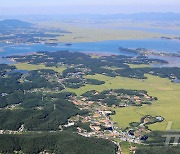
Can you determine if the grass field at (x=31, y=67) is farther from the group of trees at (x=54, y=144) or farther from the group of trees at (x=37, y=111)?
the group of trees at (x=54, y=144)

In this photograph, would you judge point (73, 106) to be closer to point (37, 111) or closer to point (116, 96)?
point (37, 111)

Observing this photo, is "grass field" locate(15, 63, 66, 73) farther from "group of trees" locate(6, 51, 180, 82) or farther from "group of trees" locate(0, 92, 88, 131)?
"group of trees" locate(0, 92, 88, 131)

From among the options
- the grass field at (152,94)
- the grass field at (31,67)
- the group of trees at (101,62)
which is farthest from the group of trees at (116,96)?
the grass field at (31,67)

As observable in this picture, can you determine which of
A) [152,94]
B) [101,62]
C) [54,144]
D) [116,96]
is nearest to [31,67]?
[101,62]

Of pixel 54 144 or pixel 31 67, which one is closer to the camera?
pixel 54 144

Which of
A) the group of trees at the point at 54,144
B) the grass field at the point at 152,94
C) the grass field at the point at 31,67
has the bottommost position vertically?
the grass field at the point at 31,67

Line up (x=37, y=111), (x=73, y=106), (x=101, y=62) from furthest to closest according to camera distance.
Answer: (x=101, y=62)
(x=73, y=106)
(x=37, y=111)

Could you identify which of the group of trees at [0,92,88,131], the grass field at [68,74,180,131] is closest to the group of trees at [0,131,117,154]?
the group of trees at [0,92,88,131]

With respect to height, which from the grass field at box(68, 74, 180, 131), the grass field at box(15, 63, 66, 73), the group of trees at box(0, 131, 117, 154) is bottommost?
the grass field at box(15, 63, 66, 73)
